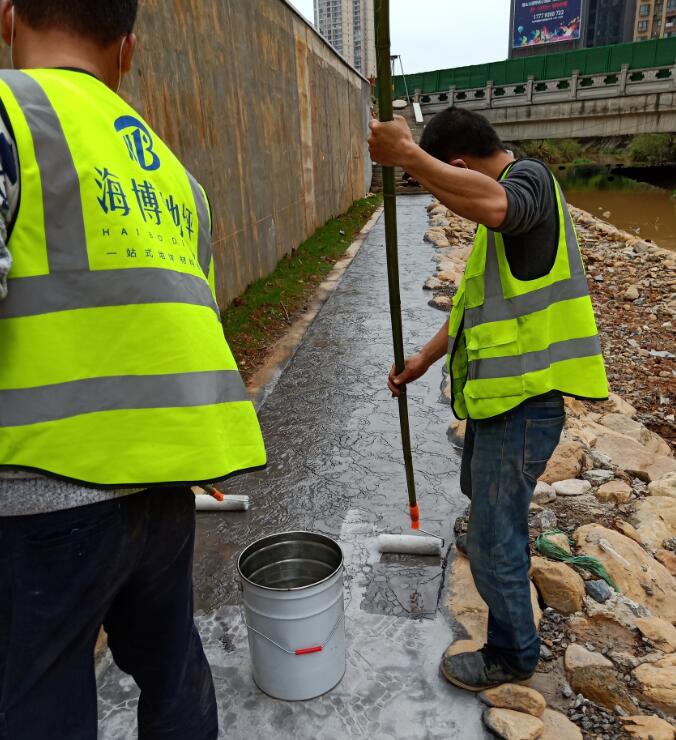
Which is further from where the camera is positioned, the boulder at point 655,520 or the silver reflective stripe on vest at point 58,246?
the boulder at point 655,520

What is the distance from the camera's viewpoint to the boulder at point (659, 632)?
93.7 inches

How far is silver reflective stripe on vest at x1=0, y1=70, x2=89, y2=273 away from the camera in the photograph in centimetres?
106

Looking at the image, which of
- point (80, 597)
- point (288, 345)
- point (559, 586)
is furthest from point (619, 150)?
point (80, 597)

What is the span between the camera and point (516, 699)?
6.91 feet

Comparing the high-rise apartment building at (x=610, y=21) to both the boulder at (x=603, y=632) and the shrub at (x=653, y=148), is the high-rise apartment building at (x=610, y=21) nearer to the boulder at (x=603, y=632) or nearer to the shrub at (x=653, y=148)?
the shrub at (x=653, y=148)

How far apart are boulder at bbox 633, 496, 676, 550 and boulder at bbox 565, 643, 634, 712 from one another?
105cm

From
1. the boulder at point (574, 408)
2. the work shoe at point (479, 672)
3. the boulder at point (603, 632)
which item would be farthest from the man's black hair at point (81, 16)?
the boulder at point (574, 408)

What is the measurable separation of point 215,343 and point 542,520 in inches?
90.3

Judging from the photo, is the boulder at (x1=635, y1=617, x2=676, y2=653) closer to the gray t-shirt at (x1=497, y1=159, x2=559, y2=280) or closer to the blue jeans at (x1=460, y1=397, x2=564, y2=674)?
the blue jeans at (x1=460, y1=397, x2=564, y2=674)

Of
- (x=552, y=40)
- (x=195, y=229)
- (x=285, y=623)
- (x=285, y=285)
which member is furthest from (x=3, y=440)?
(x=552, y=40)

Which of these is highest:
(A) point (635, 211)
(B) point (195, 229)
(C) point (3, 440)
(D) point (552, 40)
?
(D) point (552, 40)

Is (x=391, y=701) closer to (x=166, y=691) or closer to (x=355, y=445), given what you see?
(x=166, y=691)

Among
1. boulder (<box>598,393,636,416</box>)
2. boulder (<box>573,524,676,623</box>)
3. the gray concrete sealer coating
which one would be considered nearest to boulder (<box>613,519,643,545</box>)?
boulder (<box>573,524,676,623</box>)

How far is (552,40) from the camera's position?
71500 mm
